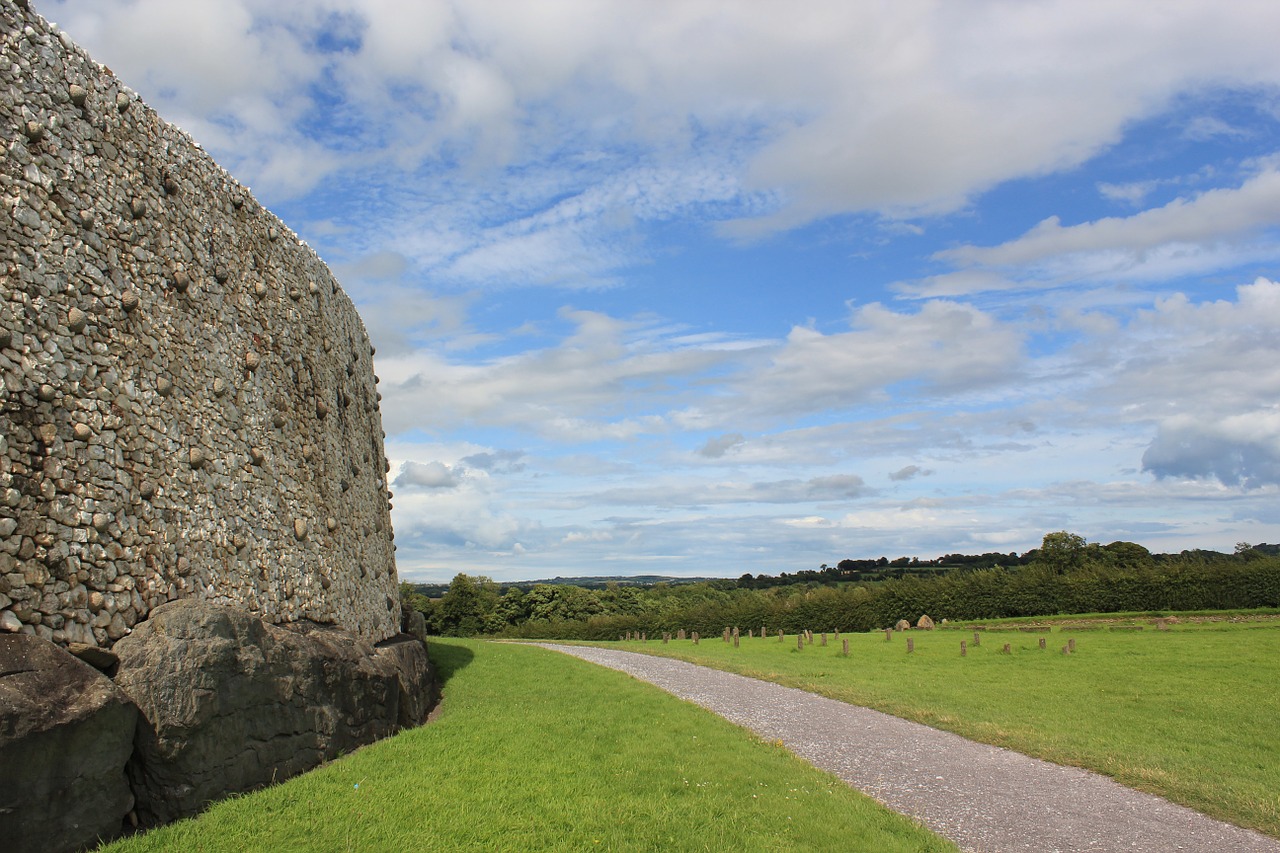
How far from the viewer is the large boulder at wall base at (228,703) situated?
8.68 meters

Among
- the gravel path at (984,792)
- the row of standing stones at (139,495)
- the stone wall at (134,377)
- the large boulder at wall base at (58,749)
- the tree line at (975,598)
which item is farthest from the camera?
the tree line at (975,598)

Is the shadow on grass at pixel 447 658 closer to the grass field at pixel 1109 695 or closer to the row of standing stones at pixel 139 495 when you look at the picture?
the row of standing stones at pixel 139 495

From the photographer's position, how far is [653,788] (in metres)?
10.7

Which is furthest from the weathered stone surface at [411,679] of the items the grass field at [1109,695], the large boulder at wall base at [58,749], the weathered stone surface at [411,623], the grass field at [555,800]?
the grass field at [1109,695]

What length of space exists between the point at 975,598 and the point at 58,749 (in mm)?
59304

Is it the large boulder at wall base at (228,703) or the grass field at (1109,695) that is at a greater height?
the large boulder at wall base at (228,703)

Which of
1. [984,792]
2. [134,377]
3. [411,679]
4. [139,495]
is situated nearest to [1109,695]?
[984,792]

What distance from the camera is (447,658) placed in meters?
26.6

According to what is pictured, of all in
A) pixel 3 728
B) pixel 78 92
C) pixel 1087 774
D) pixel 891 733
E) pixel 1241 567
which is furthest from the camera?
pixel 1241 567

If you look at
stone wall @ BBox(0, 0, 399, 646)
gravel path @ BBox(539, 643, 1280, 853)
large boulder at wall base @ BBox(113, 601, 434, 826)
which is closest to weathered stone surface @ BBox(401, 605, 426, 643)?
stone wall @ BBox(0, 0, 399, 646)

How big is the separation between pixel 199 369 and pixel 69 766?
606cm

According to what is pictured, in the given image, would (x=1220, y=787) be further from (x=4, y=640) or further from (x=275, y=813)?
(x=4, y=640)

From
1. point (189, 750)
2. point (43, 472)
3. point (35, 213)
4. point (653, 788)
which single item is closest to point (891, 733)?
point (653, 788)

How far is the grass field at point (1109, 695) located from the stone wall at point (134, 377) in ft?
44.5
